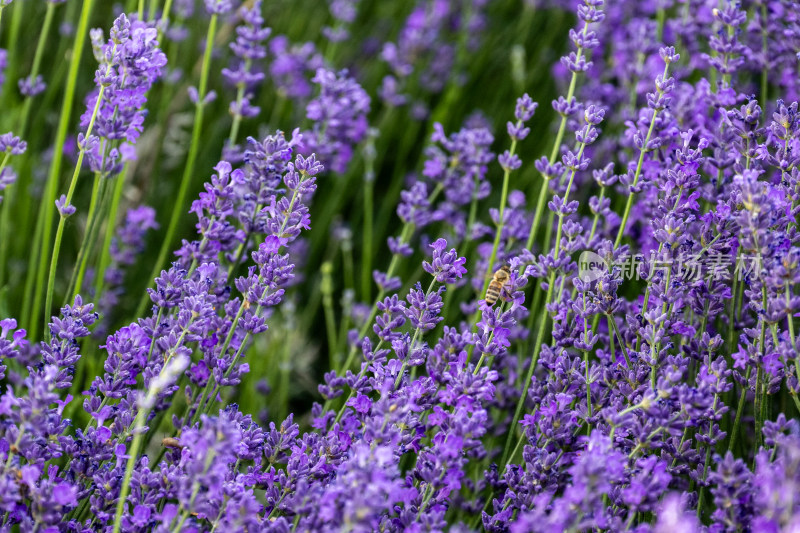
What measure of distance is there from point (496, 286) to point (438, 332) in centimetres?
61

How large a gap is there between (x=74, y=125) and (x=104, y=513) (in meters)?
1.99

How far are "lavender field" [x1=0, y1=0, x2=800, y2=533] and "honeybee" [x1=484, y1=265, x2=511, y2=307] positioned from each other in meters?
0.01

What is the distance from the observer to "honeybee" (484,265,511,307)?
1.68 metres

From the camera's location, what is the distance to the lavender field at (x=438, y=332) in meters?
1.35

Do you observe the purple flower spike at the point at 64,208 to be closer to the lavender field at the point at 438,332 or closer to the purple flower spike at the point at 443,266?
the lavender field at the point at 438,332

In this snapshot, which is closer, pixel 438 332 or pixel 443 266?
pixel 443 266

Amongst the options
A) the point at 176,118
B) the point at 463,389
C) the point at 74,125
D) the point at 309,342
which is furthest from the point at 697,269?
the point at 74,125

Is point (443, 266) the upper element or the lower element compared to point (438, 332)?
upper

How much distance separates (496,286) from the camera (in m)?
1.71

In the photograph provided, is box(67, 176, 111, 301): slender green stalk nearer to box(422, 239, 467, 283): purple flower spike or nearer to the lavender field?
the lavender field

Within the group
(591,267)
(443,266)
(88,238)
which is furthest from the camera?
(88,238)

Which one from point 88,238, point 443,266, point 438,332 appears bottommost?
point 438,332

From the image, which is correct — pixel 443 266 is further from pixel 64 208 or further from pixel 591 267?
pixel 64 208

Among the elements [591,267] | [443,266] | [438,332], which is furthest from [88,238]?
[591,267]
